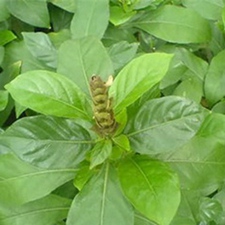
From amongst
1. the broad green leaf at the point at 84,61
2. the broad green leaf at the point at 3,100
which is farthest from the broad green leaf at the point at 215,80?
the broad green leaf at the point at 3,100

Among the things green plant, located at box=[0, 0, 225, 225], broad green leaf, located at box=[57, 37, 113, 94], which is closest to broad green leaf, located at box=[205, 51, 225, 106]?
green plant, located at box=[0, 0, 225, 225]

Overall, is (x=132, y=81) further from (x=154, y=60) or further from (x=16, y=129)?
(x=16, y=129)

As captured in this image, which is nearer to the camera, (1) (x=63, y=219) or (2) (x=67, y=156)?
(2) (x=67, y=156)

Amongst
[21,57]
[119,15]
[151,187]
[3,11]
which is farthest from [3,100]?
[151,187]

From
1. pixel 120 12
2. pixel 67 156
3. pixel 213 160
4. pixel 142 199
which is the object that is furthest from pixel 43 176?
pixel 120 12

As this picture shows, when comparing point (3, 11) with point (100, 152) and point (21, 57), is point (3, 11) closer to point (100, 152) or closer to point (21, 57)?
point (21, 57)

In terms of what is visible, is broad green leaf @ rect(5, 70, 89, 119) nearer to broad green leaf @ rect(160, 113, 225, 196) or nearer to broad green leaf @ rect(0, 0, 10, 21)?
broad green leaf @ rect(160, 113, 225, 196)
